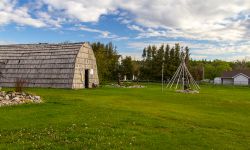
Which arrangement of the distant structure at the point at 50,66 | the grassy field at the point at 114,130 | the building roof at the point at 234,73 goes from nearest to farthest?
the grassy field at the point at 114,130, the distant structure at the point at 50,66, the building roof at the point at 234,73

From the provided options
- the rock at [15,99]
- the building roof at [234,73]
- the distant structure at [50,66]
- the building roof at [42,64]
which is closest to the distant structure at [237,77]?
the building roof at [234,73]

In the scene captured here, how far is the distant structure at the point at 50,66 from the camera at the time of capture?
158ft

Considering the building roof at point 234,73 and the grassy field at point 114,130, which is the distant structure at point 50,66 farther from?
the building roof at point 234,73

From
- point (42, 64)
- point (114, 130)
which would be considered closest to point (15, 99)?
point (114, 130)

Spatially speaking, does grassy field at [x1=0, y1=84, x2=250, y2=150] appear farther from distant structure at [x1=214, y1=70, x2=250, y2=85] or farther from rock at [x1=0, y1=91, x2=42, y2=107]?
distant structure at [x1=214, y1=70, x2=250, y2=85]

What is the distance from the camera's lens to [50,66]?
49.7m

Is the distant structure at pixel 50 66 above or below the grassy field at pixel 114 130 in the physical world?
above

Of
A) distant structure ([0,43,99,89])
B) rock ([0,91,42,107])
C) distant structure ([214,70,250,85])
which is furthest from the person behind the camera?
distant structure ([214,70,250,85])

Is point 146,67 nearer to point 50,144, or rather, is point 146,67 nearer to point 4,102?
point 4,102

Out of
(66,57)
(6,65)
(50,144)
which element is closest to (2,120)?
(50,144)

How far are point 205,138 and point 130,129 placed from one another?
3.17 m

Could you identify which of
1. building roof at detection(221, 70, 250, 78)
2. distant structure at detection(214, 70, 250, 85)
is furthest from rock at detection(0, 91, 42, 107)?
building roof at detection(221, 70, 250, 78)

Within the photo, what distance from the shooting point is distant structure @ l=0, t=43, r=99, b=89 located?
158ft

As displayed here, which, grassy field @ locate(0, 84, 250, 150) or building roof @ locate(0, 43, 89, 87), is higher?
building roof @ locate(0, 43, 89, 87)
